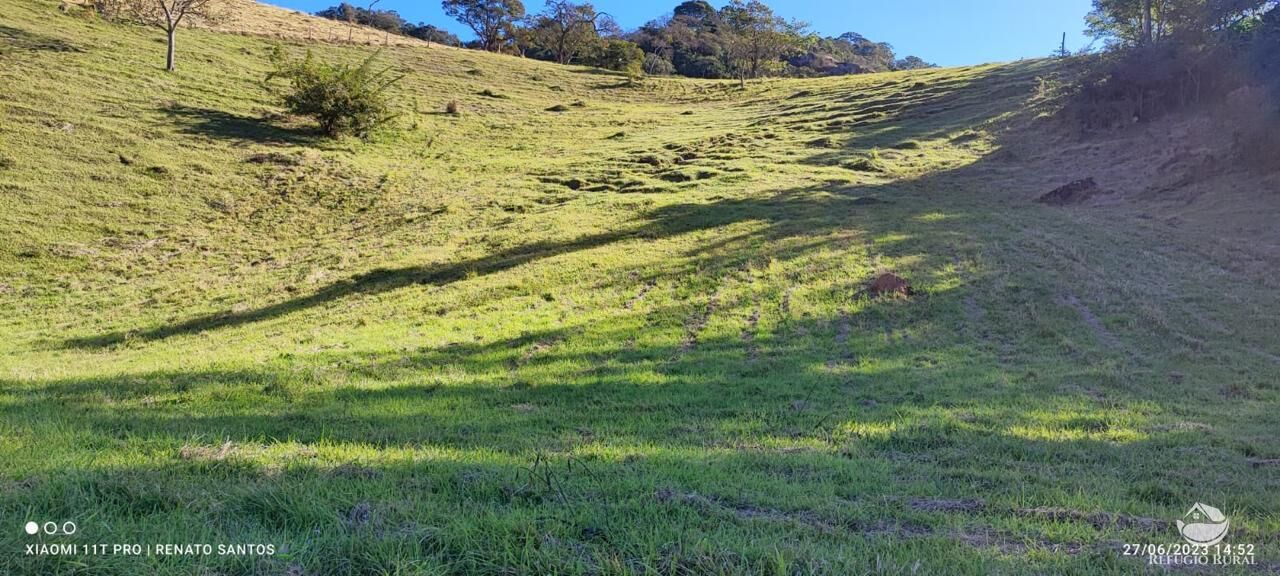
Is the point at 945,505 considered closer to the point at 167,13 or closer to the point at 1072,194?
the point at 1072,194

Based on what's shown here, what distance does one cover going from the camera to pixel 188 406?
7422mm

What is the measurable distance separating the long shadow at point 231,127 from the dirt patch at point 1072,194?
34848mm

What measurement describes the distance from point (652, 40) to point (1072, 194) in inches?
3489

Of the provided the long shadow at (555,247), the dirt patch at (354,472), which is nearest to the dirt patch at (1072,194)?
the long shadow at (555,247)

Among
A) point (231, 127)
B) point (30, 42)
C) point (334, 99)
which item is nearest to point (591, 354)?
point (334, 99)

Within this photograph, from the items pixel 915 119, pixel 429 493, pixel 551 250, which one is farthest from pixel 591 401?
pixel 915 119

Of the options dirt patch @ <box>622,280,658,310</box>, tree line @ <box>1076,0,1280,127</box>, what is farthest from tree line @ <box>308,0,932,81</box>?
dirt patch @ <box>622,280,658,310</box>

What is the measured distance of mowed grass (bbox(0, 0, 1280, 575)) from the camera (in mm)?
3652

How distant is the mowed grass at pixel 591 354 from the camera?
3652mm

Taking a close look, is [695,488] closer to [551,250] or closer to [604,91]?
[551,250]

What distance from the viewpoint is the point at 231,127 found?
106 ft

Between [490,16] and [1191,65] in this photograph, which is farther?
[490,16]

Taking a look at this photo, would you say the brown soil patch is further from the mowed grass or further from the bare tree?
the bare tree

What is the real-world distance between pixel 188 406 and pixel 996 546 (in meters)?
8.50
